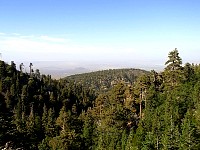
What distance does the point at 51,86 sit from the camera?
164 meters

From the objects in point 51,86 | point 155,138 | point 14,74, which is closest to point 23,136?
point 155,138

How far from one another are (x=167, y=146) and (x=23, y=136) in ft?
95.7

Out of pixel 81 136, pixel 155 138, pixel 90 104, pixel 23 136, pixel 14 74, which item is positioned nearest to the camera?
pixel 155 138

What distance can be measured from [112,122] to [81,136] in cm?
776

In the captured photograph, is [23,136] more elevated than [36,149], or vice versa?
[23,136]

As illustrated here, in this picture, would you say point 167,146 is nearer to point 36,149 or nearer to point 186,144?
point 186,144

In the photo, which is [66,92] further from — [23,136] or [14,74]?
[23,136]

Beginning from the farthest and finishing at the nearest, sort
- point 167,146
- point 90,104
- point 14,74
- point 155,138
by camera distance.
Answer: point 90,104
point 14,74
point 155,138
point 167,146

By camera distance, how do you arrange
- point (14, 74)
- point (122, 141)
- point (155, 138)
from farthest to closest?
1. point (14, 74)
2. point (122, 141)
3. point (155, 138)

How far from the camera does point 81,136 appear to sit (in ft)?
205

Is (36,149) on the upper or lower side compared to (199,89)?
→ lower

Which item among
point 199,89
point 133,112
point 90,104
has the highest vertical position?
point 199,89

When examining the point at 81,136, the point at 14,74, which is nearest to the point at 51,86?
the point at 14,74

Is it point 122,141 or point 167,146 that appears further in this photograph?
point 122,141
